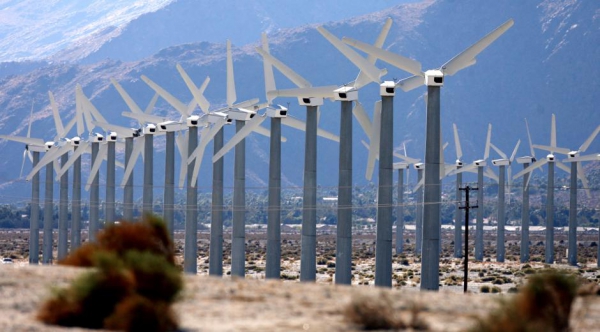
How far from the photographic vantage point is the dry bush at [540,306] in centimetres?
2050

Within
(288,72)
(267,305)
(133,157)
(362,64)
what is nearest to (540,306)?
(267,305)

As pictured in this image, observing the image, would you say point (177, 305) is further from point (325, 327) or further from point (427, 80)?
point (427, 80)

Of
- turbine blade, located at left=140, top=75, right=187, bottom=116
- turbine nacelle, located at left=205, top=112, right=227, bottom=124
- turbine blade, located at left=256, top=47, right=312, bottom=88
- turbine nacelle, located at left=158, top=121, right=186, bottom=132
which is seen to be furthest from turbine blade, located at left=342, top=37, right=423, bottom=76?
turbine nacelle, located at left=158, top=121, right=186, bottom=132

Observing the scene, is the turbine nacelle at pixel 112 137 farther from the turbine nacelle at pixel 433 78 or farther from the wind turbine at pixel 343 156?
the turbine nacelle at pixel 433 78

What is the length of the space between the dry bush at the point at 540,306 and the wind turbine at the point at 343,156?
3939cm

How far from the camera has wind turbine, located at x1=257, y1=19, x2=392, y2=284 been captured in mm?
65438

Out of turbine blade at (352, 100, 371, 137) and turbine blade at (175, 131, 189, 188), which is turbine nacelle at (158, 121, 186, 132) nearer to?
turbine blade at (175, 131, 189, 188)

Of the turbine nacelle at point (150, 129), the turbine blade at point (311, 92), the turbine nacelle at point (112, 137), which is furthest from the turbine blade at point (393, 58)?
the turbine nacelle at point (112, 137)

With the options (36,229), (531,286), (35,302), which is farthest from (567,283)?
(36,229)

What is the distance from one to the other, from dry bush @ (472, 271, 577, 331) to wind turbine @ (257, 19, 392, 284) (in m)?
39.4

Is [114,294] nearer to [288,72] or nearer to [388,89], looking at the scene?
[388,89]

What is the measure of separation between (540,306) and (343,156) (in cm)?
4340

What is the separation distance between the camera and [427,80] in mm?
61000

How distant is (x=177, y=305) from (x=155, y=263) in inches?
58.8
